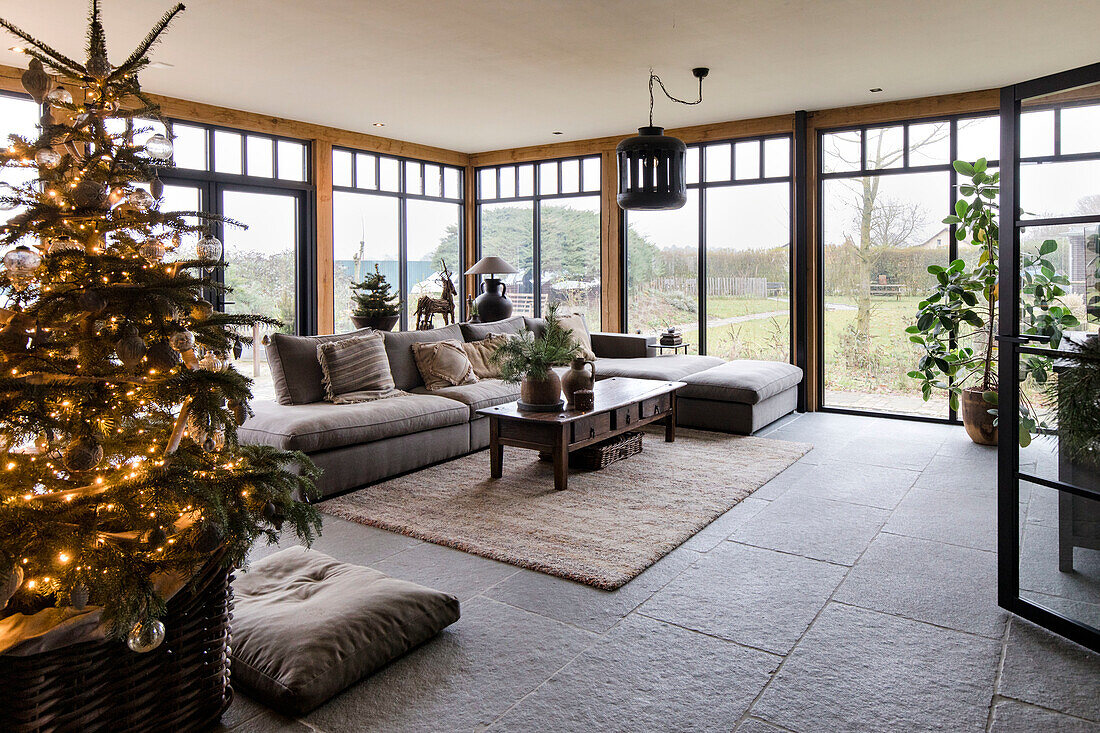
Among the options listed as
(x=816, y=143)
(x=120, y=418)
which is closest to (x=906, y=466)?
(x=816, y=143)

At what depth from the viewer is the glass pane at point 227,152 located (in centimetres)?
673

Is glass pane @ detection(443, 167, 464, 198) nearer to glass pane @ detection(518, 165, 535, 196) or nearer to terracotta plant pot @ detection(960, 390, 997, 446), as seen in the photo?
glass pane @ detection(518, 165, 535, 196)

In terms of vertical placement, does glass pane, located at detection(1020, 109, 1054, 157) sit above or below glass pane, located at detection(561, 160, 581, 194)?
below

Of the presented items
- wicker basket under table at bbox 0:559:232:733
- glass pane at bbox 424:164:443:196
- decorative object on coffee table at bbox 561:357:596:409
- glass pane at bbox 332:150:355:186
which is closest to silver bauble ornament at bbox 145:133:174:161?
wicker basket under table at bbox 0:559:232:733

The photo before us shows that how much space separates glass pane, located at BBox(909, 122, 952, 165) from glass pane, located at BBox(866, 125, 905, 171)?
3.2 inches

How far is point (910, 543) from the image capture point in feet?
11.6

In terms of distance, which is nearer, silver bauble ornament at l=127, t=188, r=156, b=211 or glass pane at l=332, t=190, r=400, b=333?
silver bauble ornament at l=127, t=188, r=156, b=211

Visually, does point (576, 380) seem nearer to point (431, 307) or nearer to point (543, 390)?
point (543, 390)

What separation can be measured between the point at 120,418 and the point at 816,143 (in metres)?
6.55

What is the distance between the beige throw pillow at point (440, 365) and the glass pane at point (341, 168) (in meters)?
2.87

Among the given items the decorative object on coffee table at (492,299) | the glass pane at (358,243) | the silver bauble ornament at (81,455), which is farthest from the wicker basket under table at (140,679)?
the glass pane at (358,243)

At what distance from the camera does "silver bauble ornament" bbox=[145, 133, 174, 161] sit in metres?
2.15

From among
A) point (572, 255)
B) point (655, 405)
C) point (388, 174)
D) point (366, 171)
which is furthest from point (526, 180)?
point (655, 405)

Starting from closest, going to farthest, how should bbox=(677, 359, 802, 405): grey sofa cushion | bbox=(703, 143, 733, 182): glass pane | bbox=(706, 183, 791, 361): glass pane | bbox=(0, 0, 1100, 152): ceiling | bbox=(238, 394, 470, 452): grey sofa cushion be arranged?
1. bbox=(238, 394, 470, 452): grey sofa cushion
2. bbox=(0, 0, 1100, 152): ceiling
3. bbox=(677, 359, 802, 405): grey sofa cushion
4. bbox=(706, 183, 791, 361): glass pane
5. bbox=(703, 143, 733, 182): glass pane
